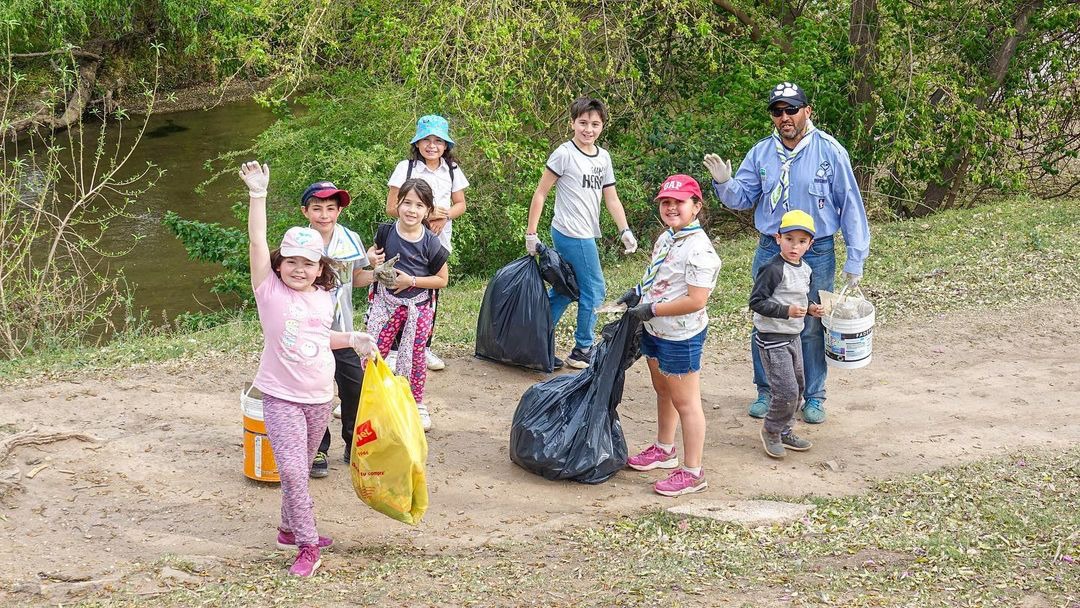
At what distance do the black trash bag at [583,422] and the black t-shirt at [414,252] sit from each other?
0.80 m

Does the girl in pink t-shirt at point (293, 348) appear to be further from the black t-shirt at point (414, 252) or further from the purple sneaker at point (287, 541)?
the black t-shirt at point (414, 252)

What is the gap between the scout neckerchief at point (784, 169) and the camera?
5480mm

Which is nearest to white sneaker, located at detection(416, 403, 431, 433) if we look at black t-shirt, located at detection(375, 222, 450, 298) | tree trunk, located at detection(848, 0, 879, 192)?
black t-shirt, located at detection(375, 222, 450, 298)

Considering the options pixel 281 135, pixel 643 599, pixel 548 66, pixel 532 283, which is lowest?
pixel 643 599

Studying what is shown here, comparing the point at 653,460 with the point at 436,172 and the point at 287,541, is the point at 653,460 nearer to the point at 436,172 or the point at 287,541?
the point at 287,541

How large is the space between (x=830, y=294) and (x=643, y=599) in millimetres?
2052

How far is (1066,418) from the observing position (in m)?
5.92

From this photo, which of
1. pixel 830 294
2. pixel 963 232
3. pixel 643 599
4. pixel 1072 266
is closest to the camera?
pixel 643 599

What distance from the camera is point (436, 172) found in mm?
5941

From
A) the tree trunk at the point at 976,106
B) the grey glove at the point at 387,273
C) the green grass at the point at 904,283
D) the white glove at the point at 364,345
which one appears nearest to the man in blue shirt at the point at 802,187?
the grey glove at the point at 387,273

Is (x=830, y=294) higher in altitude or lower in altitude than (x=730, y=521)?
higher

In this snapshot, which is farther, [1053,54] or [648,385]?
[1053,54]

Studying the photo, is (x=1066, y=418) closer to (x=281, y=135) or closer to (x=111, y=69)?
(x=281, y=135)

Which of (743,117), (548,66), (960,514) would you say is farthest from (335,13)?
(960,514)
